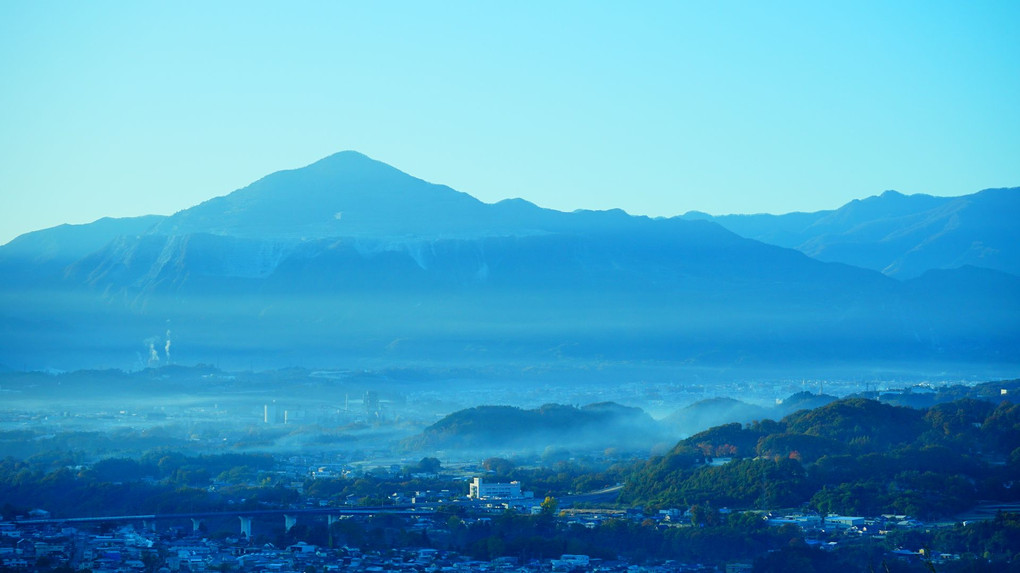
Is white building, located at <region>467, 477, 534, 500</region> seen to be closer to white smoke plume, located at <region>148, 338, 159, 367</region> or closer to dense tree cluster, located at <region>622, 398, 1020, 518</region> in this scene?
dense tree cluster, located at <region>622, 398, 1020, 518</region>

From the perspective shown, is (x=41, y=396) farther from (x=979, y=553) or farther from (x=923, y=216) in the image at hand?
(x=923, y=216)

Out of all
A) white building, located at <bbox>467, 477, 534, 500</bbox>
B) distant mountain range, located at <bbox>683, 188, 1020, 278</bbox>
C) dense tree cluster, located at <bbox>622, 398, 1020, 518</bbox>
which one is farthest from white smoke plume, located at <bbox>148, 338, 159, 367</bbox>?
distant mountain range, located at <bbox>683, 188, 1020, 278</bbox>

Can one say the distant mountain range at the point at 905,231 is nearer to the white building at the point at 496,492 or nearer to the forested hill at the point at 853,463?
the forested hill at the point at 853,463

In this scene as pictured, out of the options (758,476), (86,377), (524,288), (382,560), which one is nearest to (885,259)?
(524,288)

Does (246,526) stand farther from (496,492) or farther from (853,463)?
(853,463)

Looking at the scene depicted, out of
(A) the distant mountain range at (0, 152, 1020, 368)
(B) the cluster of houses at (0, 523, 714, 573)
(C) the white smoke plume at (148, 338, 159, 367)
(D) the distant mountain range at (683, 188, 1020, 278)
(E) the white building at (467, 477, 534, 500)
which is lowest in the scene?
(B) the cluster of houses at (0, 523, 714, 573)

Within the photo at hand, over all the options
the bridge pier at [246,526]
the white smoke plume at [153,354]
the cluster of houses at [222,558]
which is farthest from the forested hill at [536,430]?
the white smoke plume at [153,354]

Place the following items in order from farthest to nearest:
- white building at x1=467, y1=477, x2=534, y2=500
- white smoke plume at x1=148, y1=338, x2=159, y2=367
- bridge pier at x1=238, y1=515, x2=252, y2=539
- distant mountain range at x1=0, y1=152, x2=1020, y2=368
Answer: distant mountain range at x1=0, y1=152, x2=1020, y2=368 < white smoke plume at x1=148, y1=338, x2=159, y2=367 < white building at x1=467, y1=477, x2=534, y2=500 < bridge pier at x1=238, y1=515, x2=252, y2=539

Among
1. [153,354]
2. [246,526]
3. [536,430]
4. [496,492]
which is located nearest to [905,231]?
[153,354]
